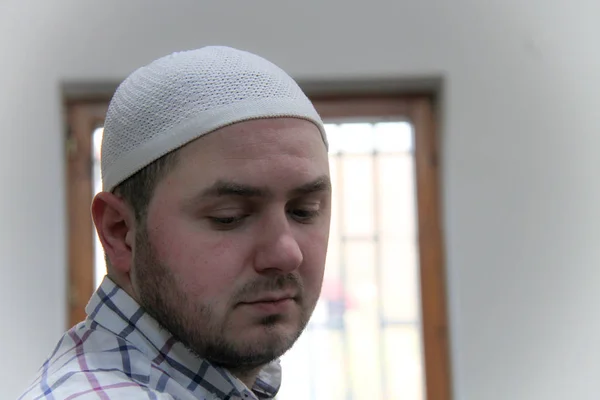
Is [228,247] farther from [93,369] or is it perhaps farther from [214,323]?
[93,369]

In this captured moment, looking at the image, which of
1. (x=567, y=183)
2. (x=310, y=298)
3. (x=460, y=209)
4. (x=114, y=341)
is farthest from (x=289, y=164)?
(x=567, y=183)

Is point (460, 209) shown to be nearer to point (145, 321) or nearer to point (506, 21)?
point (506, 21)

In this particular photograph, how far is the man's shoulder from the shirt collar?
17mm

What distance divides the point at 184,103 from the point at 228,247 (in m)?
0.19

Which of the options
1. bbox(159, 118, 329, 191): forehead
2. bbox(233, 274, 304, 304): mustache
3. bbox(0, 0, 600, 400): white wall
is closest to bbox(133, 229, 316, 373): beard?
bbox(233, 274, 304, 304): mustache

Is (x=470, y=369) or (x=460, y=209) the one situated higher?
(x=460, y=209)

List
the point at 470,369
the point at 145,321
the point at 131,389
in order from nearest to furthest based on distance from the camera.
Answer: the point at 131,389 < the point at 145,321 < the point at 470,369

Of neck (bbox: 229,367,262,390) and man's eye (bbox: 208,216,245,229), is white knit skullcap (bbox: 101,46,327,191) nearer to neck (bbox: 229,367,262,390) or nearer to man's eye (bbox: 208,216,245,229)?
man's eye (bbox: 208,216,245,229)

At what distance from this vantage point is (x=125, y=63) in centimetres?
218

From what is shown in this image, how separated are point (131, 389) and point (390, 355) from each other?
1.66m

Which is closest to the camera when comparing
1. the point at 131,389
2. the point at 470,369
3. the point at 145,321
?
the point at 131,389

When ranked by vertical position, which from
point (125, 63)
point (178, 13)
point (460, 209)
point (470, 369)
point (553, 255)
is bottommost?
→ point (470, 369)

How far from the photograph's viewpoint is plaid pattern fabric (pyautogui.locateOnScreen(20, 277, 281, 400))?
2.47 feet

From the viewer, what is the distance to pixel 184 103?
2.89ft
